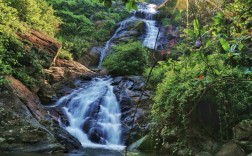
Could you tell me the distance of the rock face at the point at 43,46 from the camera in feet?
44.0

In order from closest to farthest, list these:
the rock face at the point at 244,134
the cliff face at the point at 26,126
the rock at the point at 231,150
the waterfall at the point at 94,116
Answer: the rock at the point at 231,150
the rock face at the point at 244,134
the cliff face at the point at 26,126
the waterfall at the point at 94,116

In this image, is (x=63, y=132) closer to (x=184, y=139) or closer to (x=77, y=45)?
(x=184, y=139)

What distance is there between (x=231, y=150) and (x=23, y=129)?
212 inches

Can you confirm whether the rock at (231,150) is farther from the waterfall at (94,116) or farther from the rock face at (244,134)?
the waterfall at (94,116)

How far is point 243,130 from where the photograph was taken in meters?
7.40

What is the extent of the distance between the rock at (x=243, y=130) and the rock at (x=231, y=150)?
0.29 m

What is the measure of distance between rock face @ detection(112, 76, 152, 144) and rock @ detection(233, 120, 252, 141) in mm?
3395

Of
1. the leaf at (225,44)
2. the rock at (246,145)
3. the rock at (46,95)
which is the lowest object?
the rock at (46,95)

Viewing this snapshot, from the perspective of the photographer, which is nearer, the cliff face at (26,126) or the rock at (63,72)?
the cliff face at (26,126)

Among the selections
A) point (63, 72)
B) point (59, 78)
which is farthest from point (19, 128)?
point (63, 72)

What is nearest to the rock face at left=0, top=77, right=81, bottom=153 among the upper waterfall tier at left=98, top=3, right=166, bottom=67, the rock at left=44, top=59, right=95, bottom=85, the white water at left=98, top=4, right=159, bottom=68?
the rock at left=44, top=59, right=95, bottom=85

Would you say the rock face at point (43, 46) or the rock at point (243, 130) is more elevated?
the rock face at point (43, 46)

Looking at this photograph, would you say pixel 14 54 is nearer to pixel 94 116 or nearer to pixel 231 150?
pixel 94 116

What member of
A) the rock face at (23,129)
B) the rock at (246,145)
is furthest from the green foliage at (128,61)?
the rock at (246,145)
